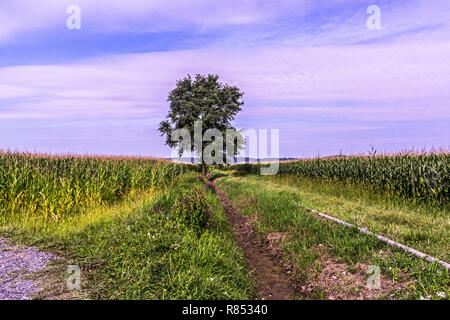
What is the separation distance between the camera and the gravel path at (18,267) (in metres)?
4.26

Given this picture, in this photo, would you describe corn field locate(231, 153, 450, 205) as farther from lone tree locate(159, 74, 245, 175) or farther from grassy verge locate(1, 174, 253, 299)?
lone tree locate(159, 74, 245, 175)

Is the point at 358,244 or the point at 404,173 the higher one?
the point at 404,173

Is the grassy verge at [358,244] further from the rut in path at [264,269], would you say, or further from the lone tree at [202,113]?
the lone tree at [202,113]

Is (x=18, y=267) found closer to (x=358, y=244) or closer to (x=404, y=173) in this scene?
(x=358, y=244)

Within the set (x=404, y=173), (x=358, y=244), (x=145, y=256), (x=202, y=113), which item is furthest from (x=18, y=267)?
(x=202, y=113)

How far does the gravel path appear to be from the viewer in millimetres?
4258

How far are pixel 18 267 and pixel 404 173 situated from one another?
1405 centimetres

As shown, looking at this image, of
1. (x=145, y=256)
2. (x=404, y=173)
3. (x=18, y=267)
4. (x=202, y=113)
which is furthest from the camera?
(x=202, y=113)

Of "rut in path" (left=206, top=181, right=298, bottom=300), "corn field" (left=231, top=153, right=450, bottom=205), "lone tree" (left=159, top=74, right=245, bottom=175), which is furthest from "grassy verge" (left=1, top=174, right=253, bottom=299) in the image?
"lone tree" (left=159, top=74, right=245, bottom=175)

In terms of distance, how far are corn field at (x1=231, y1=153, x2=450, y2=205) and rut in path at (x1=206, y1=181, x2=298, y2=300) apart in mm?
7450

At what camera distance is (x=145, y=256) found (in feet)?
17.6

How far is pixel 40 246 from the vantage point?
611 centimetres

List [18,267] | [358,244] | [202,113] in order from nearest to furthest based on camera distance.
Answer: [18,267] < [358,244] < [202,113]
